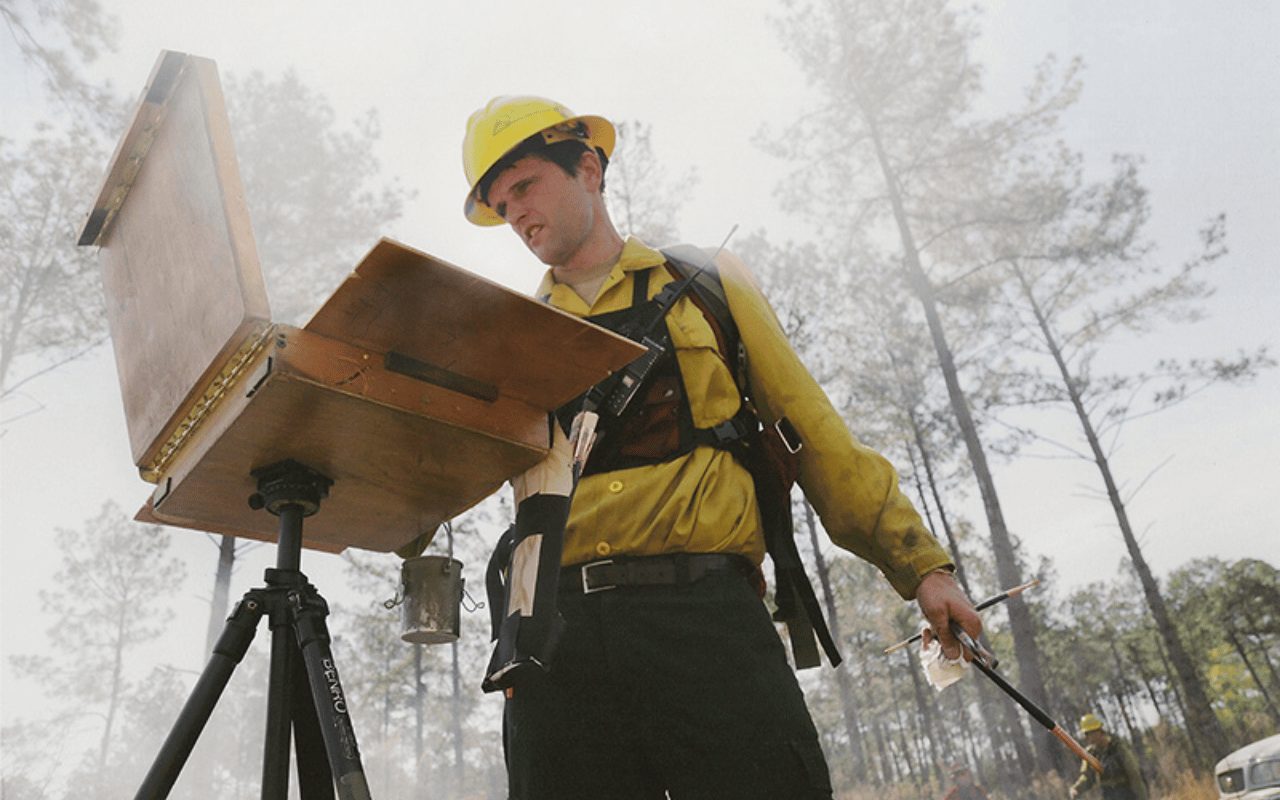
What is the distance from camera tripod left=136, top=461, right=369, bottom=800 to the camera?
3.23 feet

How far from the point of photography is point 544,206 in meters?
1.89

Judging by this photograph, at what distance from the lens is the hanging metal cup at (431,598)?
1.57 metres

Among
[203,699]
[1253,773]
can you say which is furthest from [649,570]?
[1253,773]

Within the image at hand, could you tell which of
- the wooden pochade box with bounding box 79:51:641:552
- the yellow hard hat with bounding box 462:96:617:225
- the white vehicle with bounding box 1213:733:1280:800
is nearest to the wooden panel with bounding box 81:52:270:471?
the wooden pochade box with bounding box 79:51:641:552

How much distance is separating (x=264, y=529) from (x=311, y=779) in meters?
0.47

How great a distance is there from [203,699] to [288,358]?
459mm

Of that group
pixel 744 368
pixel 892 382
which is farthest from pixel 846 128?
pixel 744 368

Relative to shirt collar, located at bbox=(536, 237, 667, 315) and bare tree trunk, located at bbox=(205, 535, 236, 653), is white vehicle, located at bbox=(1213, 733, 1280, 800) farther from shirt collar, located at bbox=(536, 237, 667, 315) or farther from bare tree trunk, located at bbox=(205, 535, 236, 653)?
bare tree trunk, located at bbox=(205, 535, 236, 653)

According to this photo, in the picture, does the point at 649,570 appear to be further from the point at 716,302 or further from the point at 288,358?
the point at 288,358

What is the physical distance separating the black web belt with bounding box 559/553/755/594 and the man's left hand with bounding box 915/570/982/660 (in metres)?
0.39

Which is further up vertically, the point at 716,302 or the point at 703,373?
the point at 716,302

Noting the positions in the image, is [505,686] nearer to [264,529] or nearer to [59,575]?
[264,529]

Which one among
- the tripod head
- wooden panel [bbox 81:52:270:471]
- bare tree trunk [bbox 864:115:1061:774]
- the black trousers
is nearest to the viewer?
wooden panel [bbox 81:52:270:471]

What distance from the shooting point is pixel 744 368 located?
1.82m
